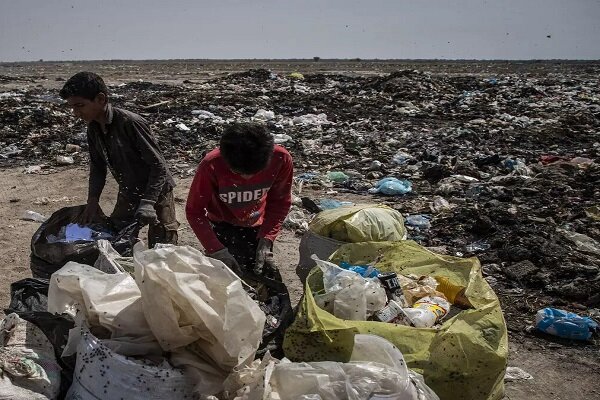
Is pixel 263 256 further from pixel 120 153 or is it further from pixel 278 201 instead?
pixel 120 153

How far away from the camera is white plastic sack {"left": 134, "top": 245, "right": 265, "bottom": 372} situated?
5.33 feet

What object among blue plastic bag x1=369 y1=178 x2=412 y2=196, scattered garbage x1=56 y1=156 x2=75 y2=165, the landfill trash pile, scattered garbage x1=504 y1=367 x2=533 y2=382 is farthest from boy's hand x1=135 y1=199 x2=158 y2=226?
scattered garbage x1=56 y1=156 x2=75 y2=165

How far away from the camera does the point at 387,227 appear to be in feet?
10.9

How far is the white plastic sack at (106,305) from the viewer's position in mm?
1691

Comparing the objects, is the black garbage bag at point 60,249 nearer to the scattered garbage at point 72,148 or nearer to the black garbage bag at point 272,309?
the black garbage bag at point 272,309

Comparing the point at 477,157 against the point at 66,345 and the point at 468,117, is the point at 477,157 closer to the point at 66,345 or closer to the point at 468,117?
the point at 468,117

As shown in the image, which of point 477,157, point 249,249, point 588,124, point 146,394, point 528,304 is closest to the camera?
point 146,394

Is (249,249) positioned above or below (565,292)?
above

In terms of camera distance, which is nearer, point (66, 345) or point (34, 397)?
point (34, 397)

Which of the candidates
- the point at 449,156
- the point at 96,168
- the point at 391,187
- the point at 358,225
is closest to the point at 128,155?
the point at 96,168

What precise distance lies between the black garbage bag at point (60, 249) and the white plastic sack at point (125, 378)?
1.17 meters

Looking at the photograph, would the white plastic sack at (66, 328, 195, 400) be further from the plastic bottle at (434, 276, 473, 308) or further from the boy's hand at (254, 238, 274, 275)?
the plastic bottle at (434, 276, 473, 308)

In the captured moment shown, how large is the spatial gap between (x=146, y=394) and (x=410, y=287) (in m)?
1.38

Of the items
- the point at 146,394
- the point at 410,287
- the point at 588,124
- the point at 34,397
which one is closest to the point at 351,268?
the point at 410,287
